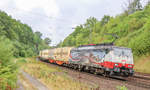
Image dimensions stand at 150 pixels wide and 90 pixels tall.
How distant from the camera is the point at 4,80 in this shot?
235 inches

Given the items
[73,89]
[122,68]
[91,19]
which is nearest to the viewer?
[73,89]

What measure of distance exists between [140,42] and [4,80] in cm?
2055

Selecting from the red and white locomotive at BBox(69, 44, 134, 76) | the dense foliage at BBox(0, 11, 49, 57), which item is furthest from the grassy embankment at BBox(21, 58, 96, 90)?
the dense foliage at BBox(0, 11, 49, 57)

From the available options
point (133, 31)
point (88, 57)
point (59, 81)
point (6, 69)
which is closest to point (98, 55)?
point (88, 57)

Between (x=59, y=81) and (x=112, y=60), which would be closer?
(x=59, y=81)

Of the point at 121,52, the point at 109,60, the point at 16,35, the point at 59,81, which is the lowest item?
the point at 59,81

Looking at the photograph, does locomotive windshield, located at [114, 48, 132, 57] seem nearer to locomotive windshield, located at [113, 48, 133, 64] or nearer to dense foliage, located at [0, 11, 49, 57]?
locomotive windshield, located at [113, 48, 133, 64]

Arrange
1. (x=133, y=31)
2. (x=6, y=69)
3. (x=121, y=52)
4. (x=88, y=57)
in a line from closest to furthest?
1. (x=6, y=69)
2. (x=121, y=52)
3. (x=88, y=57)
4. (x=133, y=31)

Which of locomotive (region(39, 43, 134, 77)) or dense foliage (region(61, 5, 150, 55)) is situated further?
dense foliage (region(61, 5, 150, 55))

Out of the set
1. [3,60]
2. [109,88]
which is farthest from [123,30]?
[3,60]

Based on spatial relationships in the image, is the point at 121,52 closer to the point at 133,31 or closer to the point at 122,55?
the point at 122,55

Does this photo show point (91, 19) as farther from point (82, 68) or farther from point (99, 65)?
point (99, 65)

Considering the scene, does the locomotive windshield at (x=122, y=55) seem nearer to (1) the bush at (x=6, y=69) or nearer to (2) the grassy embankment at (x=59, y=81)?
(2) the grassy embankment at (x=59, y=81)

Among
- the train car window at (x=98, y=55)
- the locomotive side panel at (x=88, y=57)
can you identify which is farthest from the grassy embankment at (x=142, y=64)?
the train car window at (x=98, y=55)
